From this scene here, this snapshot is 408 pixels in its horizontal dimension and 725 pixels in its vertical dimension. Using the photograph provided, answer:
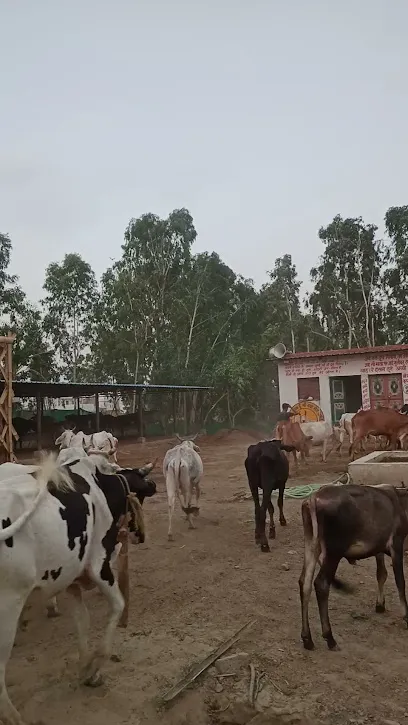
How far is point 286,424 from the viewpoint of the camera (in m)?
15.3

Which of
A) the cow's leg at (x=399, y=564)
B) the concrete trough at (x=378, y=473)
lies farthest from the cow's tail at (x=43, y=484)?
the concrete trough at (x=378, y=473)

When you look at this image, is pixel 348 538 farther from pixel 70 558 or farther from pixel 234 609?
pixel 70 558

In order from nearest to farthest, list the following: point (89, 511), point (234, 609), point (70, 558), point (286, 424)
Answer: point (70, 558) → point (89, 511) → point (234, 609) → point (286, 424)

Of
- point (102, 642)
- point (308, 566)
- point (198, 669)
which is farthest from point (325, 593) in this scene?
point (102, 642)

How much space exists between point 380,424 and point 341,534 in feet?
38.2

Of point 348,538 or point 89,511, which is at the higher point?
point 89,511

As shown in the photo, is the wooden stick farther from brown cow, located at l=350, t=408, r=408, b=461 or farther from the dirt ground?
brown cow, located at l=350, t=408, r=408, b=461

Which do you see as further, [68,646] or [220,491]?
[220,491]

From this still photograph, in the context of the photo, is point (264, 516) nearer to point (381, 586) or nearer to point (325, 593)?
point (381, 586)

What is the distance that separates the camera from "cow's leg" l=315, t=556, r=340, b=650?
439 cm

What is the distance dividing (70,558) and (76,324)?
32879mm

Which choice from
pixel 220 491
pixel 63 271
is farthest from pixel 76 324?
pixel 220 491

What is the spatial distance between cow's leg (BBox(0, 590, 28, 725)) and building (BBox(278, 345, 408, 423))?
20.1 m

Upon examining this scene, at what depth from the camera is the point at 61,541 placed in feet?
11.5
